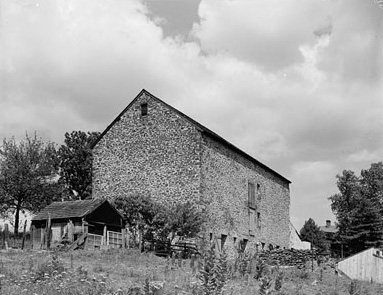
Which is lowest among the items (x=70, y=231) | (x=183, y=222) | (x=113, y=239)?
(x=113, y=239)

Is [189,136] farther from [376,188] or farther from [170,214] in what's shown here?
[376,188]

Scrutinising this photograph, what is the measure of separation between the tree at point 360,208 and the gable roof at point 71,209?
31102 mm

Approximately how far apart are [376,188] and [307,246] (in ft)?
38.6

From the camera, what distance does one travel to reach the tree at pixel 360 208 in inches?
1993

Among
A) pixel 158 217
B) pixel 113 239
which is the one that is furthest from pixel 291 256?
pixel 113 239

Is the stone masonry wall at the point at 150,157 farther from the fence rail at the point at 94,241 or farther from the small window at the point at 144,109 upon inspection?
the fence rail at the point at 94,241

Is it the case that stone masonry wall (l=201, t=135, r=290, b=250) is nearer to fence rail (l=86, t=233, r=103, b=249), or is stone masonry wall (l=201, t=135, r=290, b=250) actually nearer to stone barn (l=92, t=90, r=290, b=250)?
stone barn (l=92, t=90, r=290, b=250)

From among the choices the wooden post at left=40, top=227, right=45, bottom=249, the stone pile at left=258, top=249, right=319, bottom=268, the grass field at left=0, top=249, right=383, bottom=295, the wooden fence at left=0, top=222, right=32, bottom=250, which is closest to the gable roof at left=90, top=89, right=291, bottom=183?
the stone pile at left=258, top=249, right=319, bottom=268

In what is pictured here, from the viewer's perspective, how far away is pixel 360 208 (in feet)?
170

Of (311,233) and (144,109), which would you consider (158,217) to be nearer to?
(144,109)

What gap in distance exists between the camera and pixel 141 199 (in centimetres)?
2864

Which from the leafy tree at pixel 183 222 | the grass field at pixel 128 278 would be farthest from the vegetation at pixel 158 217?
the grass field at pixel 128 278

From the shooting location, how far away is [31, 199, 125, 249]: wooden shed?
1019 inches

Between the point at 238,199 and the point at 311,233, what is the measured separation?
30739 mm
